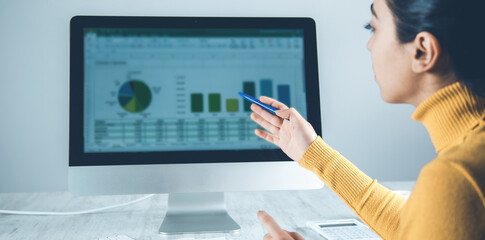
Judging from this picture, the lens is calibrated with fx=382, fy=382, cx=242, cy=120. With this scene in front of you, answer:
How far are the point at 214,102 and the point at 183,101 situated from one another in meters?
0.07

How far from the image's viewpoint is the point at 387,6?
0.64m

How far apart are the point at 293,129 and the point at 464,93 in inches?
13.8

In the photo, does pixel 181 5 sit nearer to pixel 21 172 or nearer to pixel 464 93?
pixel 21 172

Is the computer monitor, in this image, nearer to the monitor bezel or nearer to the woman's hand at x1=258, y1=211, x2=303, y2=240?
the monitor bezel

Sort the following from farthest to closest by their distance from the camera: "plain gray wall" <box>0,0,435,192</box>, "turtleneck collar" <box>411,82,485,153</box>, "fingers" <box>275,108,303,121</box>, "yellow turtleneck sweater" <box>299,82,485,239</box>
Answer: "plain gray wall" <box>0,0,435,192</box>, "fingers" <box>275,108,303,121</box>, "turtleneck collar" <box>411,82,485,153</box>, "yellow turtleneck sweater" <box>299,82,485,239</box>

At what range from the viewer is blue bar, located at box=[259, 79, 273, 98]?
0.87 meters

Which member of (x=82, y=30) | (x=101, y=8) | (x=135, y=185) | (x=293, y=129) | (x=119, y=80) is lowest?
(x=135, y=185)

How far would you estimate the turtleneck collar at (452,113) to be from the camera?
1.71 ft

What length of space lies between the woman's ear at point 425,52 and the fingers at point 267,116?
12.6 inches

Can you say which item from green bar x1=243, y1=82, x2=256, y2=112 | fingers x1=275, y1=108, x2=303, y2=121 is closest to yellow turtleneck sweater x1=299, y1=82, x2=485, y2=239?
fingers x1=275, y1=108, x2=303, y2=121

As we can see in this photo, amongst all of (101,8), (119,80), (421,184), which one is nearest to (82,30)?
(119,80)

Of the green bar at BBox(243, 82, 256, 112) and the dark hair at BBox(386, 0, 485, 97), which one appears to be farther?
the green bar at BBox(243, 82, 256, 112)

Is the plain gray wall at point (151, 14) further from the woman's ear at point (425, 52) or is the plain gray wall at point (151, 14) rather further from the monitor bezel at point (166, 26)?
the woman's ear at point (425, 52)

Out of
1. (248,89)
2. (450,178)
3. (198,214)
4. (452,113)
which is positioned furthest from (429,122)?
(198,214)
